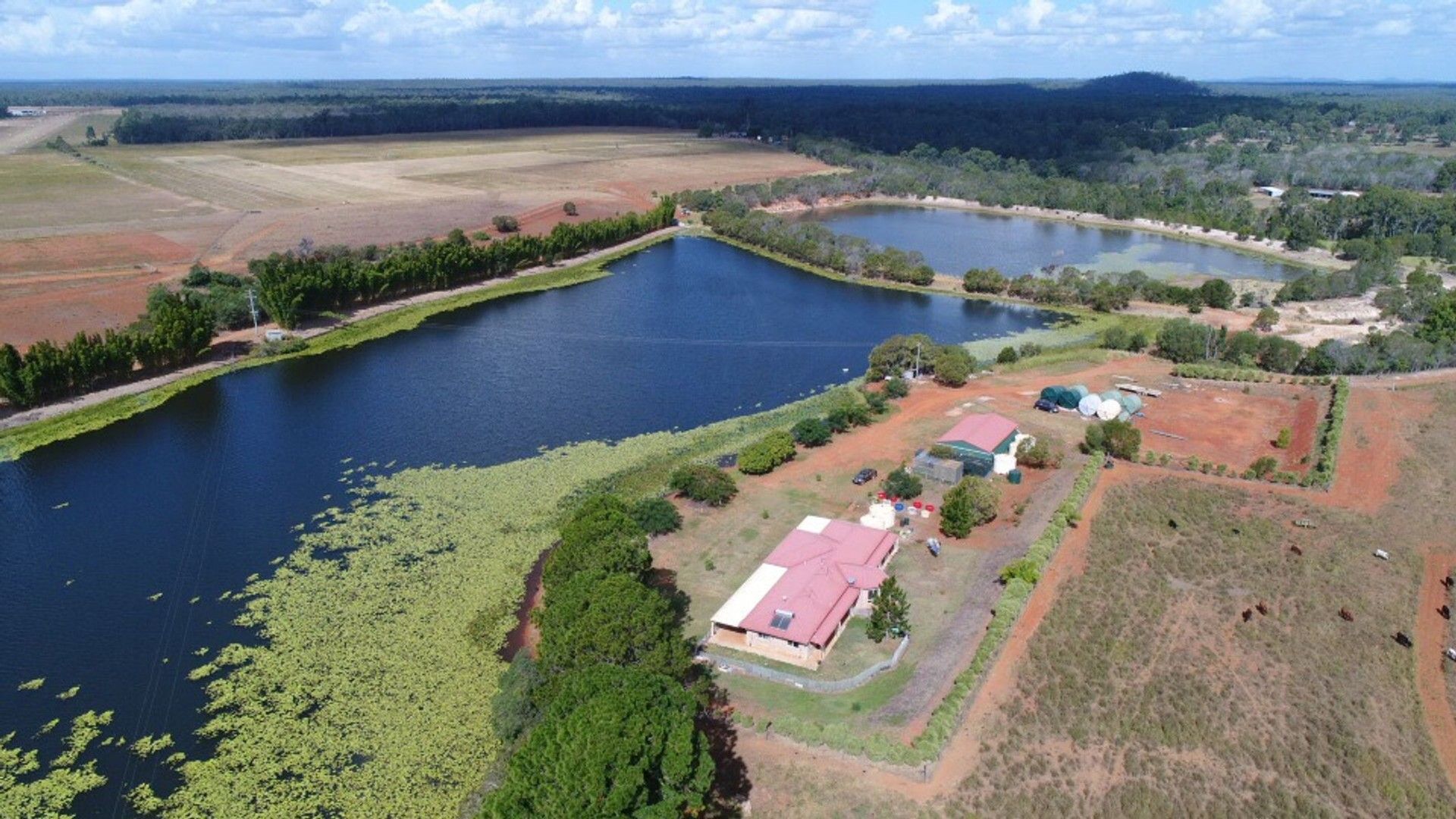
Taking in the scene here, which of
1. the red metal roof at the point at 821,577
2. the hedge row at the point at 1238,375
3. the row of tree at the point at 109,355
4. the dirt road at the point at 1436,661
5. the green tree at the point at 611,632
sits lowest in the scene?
the dirt road at the point at 1436,661

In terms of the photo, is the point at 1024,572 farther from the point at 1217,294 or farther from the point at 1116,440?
the point at 1217,294

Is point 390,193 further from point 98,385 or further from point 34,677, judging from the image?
point 34,677

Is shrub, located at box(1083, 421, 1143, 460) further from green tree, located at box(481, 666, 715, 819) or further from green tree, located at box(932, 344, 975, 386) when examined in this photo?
green tree, located at box(481, 666, 715, 819)

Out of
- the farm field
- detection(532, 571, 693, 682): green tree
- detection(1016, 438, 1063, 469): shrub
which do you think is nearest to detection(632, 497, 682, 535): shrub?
detection(532, 571, 693, 682): green tree

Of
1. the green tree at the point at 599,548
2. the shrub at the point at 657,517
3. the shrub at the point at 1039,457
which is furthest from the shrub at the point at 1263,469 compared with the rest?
the green tree at the point at 599,548

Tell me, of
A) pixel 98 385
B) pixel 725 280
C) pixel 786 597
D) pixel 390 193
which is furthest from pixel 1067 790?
pixel 390 193

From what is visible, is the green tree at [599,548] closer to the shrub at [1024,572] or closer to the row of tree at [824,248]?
the shrub at [1024,572]

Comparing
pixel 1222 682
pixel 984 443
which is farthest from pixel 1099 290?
pixel 1222 682
